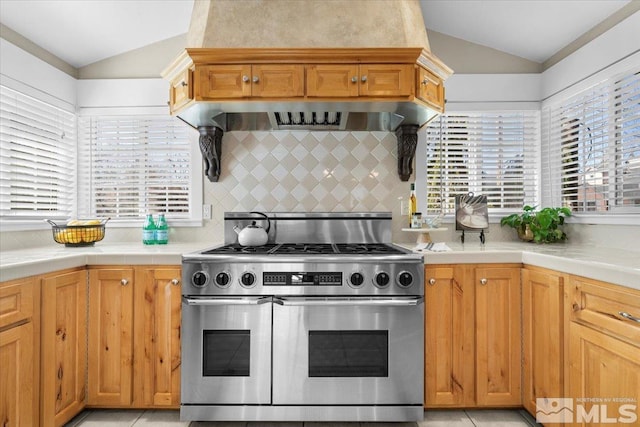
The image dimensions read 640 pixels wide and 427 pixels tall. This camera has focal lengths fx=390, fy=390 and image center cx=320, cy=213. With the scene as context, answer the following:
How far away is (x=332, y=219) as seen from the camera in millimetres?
2746

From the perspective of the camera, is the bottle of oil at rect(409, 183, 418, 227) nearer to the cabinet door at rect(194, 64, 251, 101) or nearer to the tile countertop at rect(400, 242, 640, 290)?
the tile countertop at rect(400, 242, 640, 290)

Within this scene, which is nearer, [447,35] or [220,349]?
[220,349]

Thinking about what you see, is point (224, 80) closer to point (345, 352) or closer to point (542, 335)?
point (345, 352)

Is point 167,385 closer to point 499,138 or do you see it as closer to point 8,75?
point 8,75

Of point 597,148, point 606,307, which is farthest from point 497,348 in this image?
point 597,148

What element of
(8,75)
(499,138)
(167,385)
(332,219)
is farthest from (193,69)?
(499,138)

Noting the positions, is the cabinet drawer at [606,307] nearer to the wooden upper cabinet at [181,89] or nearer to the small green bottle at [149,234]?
the wooden upper cabinet at [181,89]

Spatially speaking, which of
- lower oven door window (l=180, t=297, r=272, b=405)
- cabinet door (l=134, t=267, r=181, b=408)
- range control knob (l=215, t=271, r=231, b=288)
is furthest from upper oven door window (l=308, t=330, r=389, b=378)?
cabinet door (l=134, t=267, r=181, b=408)

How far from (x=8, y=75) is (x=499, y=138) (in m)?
3.25

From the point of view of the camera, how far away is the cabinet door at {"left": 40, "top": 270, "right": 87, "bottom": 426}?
5.97 ft

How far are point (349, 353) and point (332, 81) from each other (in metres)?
1.50

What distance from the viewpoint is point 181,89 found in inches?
91.3

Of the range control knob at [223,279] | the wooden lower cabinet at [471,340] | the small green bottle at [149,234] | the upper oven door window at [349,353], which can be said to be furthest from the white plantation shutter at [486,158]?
the small green bottle at [149,234]

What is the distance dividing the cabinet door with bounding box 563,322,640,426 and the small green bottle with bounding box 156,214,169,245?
2430 mm
